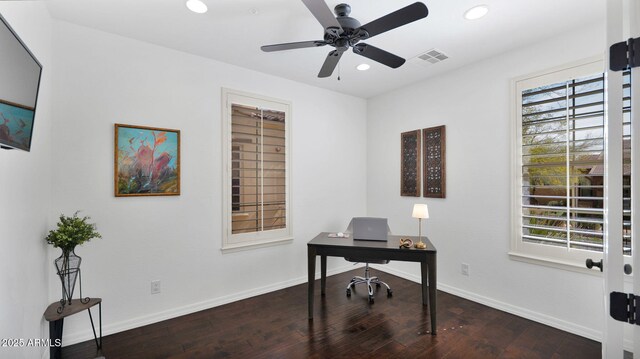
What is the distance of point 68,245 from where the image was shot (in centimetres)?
215

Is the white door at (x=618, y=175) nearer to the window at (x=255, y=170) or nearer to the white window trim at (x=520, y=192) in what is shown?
the white window trim at (x=520, y=192)

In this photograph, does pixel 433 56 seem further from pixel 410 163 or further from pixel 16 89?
pixel 16 89

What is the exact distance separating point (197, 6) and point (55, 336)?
9.28ft

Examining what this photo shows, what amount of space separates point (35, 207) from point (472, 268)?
4.24 meters

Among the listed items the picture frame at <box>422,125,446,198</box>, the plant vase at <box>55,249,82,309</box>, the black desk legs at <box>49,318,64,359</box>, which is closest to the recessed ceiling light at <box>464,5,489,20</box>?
the picture frame at <box>422,125,446,198</box>

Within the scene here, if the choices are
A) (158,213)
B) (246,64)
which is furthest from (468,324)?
(246,64)

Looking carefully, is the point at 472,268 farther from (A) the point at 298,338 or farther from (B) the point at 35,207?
(B) the point at 35,207

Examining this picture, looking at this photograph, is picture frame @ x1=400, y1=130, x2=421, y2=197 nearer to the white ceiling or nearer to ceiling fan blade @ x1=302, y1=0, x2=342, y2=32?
the white ceiling

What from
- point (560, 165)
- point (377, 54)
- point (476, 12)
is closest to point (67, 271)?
point (377, 54)

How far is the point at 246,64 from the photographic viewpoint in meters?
3.34

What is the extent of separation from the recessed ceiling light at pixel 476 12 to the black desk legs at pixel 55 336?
4088 mm

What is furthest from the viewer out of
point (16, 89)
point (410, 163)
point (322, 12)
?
point (410, 163)

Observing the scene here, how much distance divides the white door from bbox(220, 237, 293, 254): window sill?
10.2 feet

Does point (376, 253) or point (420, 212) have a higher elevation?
point (420, 212)
